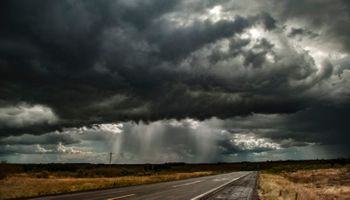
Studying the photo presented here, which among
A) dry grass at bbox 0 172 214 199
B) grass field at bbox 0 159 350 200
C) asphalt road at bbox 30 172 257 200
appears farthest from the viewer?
grass field at bbox 0 159 350 200

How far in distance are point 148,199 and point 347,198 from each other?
17708 mm

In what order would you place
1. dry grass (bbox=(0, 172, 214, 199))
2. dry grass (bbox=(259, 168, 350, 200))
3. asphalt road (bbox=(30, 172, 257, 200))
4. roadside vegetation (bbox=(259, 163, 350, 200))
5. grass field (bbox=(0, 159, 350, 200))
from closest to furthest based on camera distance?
asphalt road (bbox=(30, 172, 257, 200))
dry grass (bbox=(259, 168, 350, 200))
roadside vegetation (bbox=(259, 163, 350, 200))
dry grass (bbox=(0, 172, 214, 199))
grass field (bbox=(0, 159, 350, 200))

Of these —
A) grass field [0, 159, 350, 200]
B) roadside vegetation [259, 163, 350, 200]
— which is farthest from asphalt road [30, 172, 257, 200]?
grass field [0, 159, 350, 200]

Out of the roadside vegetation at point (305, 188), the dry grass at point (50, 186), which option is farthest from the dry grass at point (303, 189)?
the dry grass at point (50, 186)

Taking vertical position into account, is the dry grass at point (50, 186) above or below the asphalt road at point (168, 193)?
above

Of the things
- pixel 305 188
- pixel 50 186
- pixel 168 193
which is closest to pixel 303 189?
pixel 305 188

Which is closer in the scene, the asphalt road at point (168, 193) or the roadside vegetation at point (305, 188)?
the asphalt road at point (168, 193)

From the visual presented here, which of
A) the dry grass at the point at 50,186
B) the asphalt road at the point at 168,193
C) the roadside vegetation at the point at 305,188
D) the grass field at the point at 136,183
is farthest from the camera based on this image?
the grass field at the point at 136,183

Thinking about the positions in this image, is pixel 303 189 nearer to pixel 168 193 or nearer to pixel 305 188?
pixel 305 188

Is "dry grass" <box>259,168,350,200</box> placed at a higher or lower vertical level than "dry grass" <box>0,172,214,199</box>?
lower

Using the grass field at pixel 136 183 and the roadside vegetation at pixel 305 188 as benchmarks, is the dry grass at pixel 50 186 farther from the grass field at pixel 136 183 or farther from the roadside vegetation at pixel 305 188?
the roadside vegetation at pixel 305 188

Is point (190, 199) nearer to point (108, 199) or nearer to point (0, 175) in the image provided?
point (108, 199)

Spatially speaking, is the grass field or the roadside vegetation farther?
the grass field

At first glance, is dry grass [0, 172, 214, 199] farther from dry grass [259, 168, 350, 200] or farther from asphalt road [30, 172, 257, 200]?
dry grass [259, 168, 350, 200]
